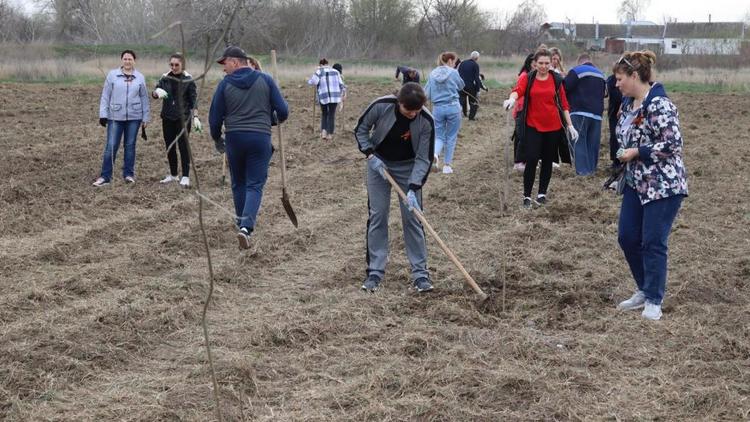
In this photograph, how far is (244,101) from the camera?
277 inches

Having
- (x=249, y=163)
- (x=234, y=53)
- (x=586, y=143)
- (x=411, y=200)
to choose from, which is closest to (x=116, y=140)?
(x=249, y=163)

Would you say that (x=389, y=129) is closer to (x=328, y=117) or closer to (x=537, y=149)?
(x=537, y=149)

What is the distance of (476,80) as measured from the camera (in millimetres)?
18156

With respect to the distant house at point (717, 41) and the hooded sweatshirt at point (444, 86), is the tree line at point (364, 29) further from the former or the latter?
the hooded sweatshirt at point (444, 86)

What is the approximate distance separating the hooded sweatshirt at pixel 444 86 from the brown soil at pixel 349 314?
4.80ft

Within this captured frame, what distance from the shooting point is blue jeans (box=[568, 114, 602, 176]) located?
10.6 metres

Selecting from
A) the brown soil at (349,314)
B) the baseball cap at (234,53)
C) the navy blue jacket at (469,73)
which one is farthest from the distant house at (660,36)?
the baseball cap at (234,53)

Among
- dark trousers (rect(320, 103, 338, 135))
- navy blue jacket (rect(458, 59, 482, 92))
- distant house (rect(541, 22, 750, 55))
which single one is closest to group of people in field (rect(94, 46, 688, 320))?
dark trousers (rect(320, 103, 338, 135))

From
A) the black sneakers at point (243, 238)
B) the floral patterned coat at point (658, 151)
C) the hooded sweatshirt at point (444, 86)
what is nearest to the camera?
the floral patterned coat at point (658, 151)

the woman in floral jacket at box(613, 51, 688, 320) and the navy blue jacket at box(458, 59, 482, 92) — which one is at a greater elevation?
the navy blue jacket at box(458, 59, 482, 92)

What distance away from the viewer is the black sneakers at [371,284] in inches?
243

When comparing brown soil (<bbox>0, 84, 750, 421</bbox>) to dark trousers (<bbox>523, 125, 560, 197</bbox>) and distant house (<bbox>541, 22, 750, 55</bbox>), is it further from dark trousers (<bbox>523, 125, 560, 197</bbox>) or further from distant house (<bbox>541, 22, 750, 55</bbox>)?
distant house (<bbox>541, 22, 750, 55</bbox>)

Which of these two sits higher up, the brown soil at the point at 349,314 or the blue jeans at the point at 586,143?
the blue jeans at the point at 586,143

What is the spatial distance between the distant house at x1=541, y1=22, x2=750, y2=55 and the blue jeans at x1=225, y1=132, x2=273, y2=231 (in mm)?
38933
